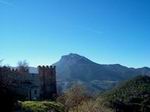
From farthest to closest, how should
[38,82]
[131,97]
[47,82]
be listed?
[131,97] → [47,82] → [38,82]

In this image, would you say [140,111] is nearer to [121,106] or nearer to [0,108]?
[121,106]

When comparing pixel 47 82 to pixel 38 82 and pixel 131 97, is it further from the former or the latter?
pixel 131 97

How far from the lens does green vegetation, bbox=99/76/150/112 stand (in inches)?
4525

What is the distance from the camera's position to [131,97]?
14588 centimetres

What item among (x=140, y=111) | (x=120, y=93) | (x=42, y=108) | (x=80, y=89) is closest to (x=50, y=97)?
(x=80, y=89)

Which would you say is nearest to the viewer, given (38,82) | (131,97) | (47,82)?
(38,82)

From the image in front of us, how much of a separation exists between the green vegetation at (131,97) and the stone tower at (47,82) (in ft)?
44.9

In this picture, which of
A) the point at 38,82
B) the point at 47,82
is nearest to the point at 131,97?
the point at 47,82

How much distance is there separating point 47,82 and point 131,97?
6884 centimetres

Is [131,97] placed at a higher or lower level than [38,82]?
lower

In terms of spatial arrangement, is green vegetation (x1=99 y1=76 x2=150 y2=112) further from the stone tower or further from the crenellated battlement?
the crenellated battlement

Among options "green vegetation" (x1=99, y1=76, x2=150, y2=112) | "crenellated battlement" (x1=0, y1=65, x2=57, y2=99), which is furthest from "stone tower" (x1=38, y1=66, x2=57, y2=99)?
"green vegetation" (x1=99, y1=76, x2=150, y2=112)

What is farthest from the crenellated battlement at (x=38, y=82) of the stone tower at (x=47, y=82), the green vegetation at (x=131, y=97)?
the green vegetation at (x=131, y=97)

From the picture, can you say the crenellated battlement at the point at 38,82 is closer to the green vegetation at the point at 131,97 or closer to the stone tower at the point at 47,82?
the stone tower at the point at 47,82
